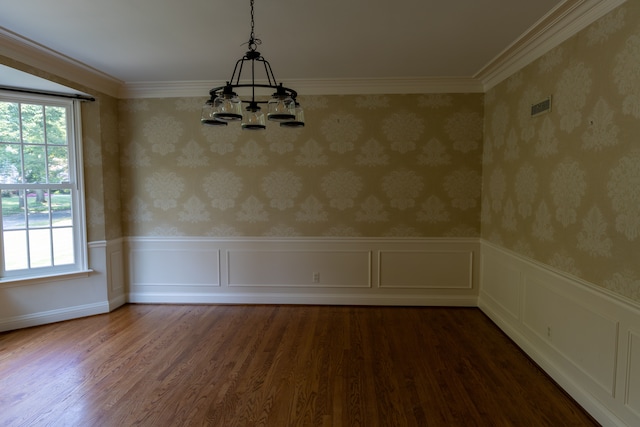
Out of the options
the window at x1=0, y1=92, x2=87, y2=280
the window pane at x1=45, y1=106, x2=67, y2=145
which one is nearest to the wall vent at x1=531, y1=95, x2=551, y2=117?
the window at x1=0, y1=92, x2=87, y2=280

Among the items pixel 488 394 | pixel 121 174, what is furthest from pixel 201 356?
pixel 121 174

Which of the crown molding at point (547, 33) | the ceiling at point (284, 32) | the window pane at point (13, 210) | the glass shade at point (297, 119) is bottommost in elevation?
the window pane at point (13, 210)

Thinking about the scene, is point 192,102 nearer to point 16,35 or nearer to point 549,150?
point 16,35

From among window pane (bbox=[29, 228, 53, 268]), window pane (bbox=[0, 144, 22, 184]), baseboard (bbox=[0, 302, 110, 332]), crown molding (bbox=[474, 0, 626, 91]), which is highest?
crown molding (bbox=[474, 0, 626, 91])

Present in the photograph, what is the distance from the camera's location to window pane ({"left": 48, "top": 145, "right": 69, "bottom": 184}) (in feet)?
12.1

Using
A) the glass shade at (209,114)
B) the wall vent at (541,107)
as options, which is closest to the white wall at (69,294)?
the glass shade at (209,114)

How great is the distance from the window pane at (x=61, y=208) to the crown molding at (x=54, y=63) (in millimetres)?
1215

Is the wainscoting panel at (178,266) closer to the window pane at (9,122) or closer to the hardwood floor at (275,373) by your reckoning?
the hardwood floor at (275,373)

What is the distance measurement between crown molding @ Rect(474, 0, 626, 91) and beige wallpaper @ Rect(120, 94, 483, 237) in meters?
0.62

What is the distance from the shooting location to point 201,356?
9.80ft

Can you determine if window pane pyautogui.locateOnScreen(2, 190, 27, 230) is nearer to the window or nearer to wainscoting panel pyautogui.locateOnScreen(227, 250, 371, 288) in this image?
the window

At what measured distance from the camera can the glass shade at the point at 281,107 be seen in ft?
6.44

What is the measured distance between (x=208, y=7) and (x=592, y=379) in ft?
11.7

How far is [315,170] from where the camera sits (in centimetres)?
413
